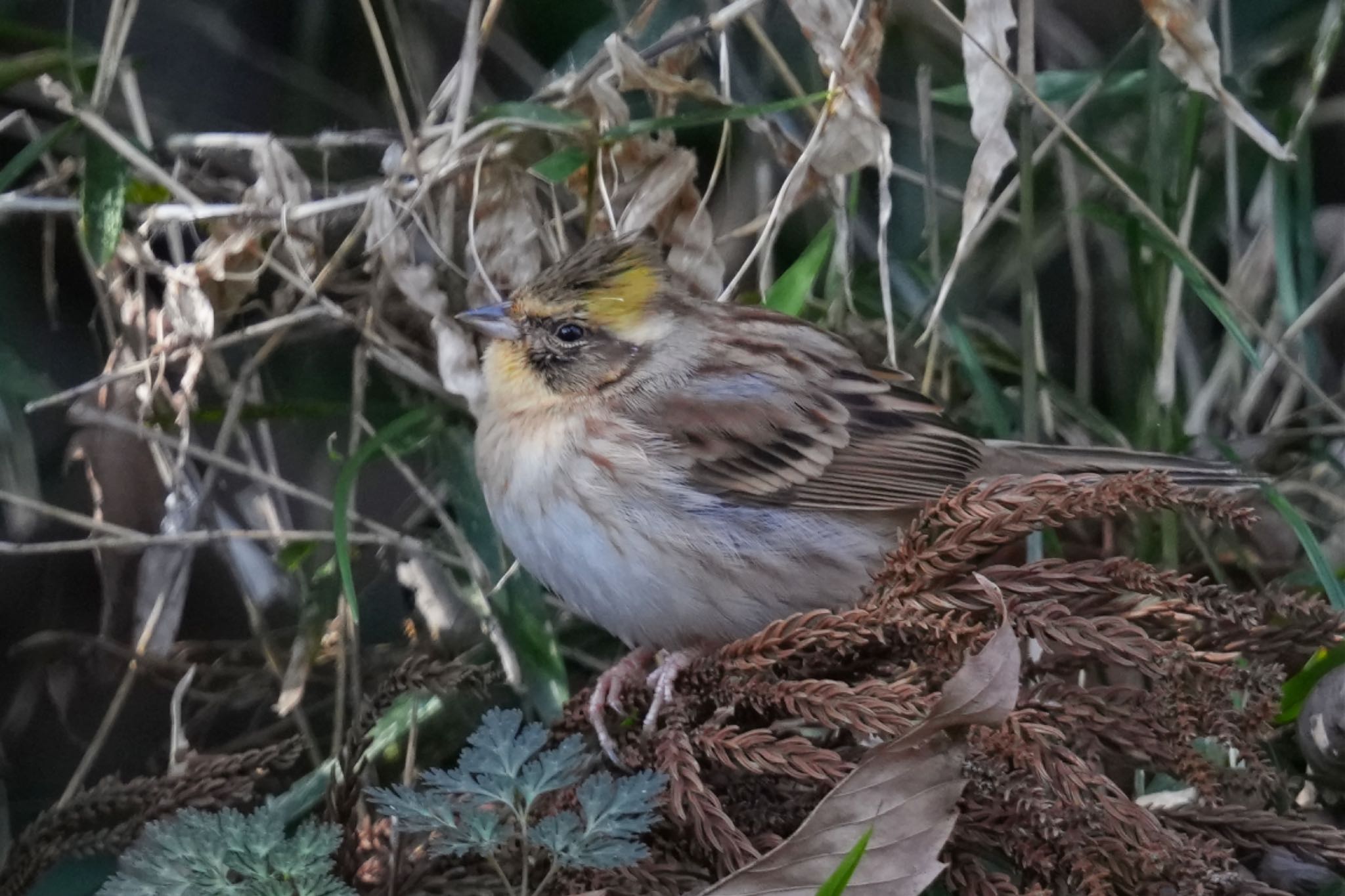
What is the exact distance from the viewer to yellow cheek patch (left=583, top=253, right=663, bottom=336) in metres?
1.71

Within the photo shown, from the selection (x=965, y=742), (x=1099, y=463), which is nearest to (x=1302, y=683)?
(x=1099, y=463)

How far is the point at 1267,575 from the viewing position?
6.63 ft

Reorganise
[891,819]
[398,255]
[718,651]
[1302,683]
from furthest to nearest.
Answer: [398,255] < [1302,683] < [718,651] < [891,819]

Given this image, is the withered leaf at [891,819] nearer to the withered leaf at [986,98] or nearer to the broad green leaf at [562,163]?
the withered leaf at [986,98]

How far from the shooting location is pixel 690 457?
5.32ft

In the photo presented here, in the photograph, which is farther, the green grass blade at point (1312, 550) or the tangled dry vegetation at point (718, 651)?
the green grass blade at point (1312, 550)

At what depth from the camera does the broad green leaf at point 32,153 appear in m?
1.74

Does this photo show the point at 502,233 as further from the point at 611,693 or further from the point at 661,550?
the point at 611,693

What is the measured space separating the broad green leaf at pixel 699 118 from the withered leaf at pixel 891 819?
923 mm

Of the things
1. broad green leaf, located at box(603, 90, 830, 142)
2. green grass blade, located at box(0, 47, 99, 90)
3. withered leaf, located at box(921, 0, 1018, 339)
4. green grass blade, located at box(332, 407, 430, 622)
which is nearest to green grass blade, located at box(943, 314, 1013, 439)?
withered leaf, located at box(921, 0, 1018, 339)

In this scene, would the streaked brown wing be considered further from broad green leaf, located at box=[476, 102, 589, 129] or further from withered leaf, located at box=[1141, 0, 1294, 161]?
withered leaf, located at box=[1141, 0, 1294, 161]

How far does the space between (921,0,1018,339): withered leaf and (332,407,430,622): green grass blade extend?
0.79m

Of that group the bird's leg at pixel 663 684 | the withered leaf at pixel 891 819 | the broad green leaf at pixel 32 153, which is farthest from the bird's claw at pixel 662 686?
the broad green leaf at pixel 32 153

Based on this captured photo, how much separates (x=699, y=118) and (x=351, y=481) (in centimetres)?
68
